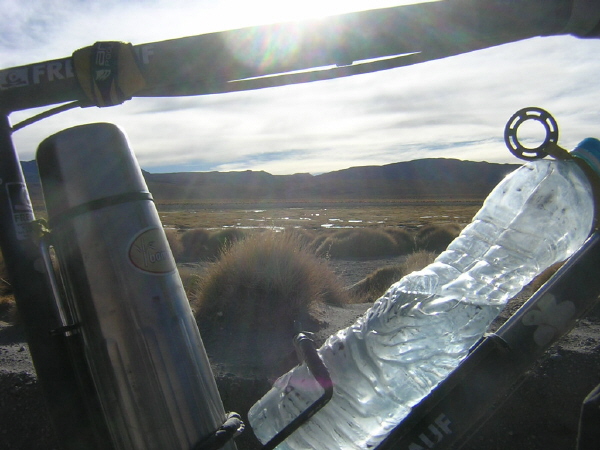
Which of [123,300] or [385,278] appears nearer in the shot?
[123,300]

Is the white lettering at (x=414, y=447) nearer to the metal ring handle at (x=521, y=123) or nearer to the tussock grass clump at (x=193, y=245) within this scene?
the metal ring handle at (x=521, y=123)

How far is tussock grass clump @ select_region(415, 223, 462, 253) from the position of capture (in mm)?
18609

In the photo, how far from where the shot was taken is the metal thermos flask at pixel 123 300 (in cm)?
113

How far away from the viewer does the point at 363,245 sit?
1903 centimetres

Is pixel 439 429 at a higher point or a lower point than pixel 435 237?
lower

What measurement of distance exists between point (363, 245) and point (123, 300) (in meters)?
18.1

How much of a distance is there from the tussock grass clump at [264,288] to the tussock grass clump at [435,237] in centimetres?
1246

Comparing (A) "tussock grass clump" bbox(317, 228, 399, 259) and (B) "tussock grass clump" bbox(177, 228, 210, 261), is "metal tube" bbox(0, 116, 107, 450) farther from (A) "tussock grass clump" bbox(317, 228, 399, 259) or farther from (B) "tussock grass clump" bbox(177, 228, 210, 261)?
(A) "tussock grass clump" bbox(317, 228, 399, 259)

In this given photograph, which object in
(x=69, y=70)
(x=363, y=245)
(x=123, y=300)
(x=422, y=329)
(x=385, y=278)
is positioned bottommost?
(x=422, y=329)

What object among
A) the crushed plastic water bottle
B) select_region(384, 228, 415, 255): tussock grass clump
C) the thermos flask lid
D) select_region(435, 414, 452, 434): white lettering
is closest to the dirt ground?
the crushed plastic water bottle

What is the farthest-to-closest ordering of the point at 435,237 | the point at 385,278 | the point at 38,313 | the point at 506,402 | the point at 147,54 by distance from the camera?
the point at 435,237 → the point at 385,278 → the point at 506,402 → the point at 38,313 → the point at 147,54

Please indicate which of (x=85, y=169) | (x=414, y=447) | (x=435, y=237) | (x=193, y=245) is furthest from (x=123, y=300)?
(x=193, y=245)

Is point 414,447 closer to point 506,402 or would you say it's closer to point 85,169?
point 85,169

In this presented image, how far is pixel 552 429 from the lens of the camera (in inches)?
122
